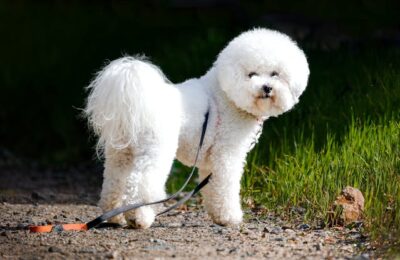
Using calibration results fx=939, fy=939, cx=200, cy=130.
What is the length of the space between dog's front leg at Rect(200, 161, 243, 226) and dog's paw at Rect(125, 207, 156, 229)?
51 cm

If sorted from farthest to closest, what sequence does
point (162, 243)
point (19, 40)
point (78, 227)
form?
1. point (19, 40)
2. point (78, 227)
3. point (162, 243)

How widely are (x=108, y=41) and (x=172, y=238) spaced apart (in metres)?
7.30

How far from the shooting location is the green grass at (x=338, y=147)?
6172 millimetres

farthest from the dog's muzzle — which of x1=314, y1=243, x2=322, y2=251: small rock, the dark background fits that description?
the dark background

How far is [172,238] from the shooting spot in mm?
5840

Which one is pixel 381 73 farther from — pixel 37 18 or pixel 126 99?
pixel 37 18

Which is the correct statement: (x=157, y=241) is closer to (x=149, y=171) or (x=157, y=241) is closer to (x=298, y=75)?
(x=149, y=171)

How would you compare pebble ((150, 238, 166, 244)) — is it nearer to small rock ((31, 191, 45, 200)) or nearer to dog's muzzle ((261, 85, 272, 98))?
dog's muzzle ((261, 85, 272, 98))

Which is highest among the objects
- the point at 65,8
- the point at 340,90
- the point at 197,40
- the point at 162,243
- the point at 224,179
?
the point at 65,8

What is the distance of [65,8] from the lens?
15.0 m

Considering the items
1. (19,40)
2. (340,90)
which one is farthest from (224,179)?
(19,40)

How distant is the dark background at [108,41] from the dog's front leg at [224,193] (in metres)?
3.37

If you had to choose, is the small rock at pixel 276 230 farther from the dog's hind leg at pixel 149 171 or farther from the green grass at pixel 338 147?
the dog's hind leg at pixel 149 171

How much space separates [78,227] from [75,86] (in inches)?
246
